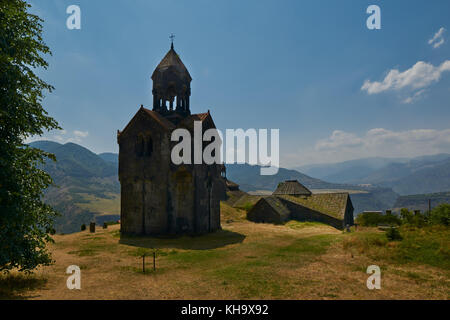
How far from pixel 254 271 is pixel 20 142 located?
11664 mm

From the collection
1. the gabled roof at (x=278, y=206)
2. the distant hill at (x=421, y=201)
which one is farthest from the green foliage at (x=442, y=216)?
the distant hill at (x=421, y=201)

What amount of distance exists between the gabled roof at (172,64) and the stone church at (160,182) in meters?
0.24

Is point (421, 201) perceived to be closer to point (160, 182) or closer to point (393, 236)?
point (393, 236)

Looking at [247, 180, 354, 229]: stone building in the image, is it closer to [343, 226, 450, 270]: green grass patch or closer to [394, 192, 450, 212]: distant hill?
[343, 226, 450, 270]: green grass patch

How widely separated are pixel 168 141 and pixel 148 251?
10.3m

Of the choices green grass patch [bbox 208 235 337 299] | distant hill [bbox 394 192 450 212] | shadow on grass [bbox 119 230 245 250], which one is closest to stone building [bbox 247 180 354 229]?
shadow on grass [bbox 119 230 245 250]

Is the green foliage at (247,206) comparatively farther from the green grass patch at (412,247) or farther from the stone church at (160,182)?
the green grass patch at (412,247)

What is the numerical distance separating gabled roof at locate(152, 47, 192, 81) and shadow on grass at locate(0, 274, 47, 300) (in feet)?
74.0

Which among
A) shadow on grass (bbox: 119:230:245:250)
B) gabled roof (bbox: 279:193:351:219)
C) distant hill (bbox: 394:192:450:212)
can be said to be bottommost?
distant hill (bbox: 394:192:450:212)

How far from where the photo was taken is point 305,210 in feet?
124

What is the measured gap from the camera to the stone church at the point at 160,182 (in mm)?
22969

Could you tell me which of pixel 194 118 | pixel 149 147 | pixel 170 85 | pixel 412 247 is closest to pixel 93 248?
pixel 149 147

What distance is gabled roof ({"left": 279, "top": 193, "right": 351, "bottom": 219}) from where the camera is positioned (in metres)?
36.4

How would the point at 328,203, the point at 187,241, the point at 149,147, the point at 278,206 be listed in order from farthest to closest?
the point at 328,203
the point at 278,206
the point at 149,147
the point at 187,241
